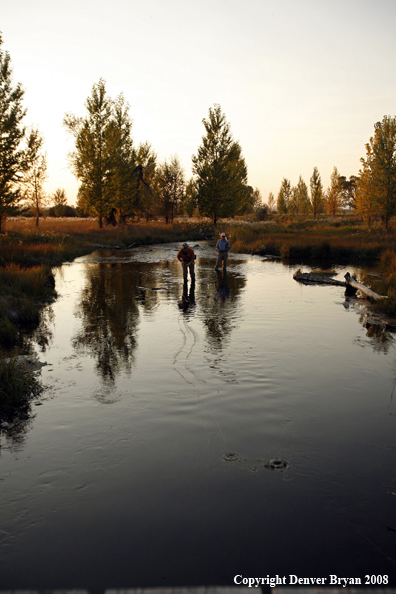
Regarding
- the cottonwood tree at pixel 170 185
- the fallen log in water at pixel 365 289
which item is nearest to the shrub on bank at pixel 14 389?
the fallen log in water at pixel 365 289

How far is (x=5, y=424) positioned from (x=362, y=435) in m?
4.69

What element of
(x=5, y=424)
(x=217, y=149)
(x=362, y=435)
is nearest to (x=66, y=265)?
(x=5, y=424)

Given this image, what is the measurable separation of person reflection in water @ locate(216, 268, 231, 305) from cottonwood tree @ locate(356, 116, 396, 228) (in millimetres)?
27512

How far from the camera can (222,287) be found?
56.9 feet

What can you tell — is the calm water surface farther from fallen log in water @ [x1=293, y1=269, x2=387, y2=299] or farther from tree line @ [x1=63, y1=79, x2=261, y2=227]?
tree line @ [x1=63, y1=79, x2=261, y2=227]

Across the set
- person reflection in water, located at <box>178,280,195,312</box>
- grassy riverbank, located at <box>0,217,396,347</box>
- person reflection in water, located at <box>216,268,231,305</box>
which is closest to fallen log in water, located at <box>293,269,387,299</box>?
grassy riverbank, located at <box>0,217,396,347</box>

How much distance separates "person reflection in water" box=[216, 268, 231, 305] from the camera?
49.3 ft

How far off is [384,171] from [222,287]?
32029 millimetres

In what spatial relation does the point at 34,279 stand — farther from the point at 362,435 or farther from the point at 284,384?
the point at 362,435

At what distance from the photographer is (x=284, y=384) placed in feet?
22.7

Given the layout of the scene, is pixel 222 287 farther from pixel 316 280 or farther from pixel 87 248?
pixel 87 248

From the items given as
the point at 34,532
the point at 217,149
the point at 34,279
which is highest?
the point at 217,149

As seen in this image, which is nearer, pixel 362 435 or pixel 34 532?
pixel 34 532

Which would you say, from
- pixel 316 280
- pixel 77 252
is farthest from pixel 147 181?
pixel 316 280
